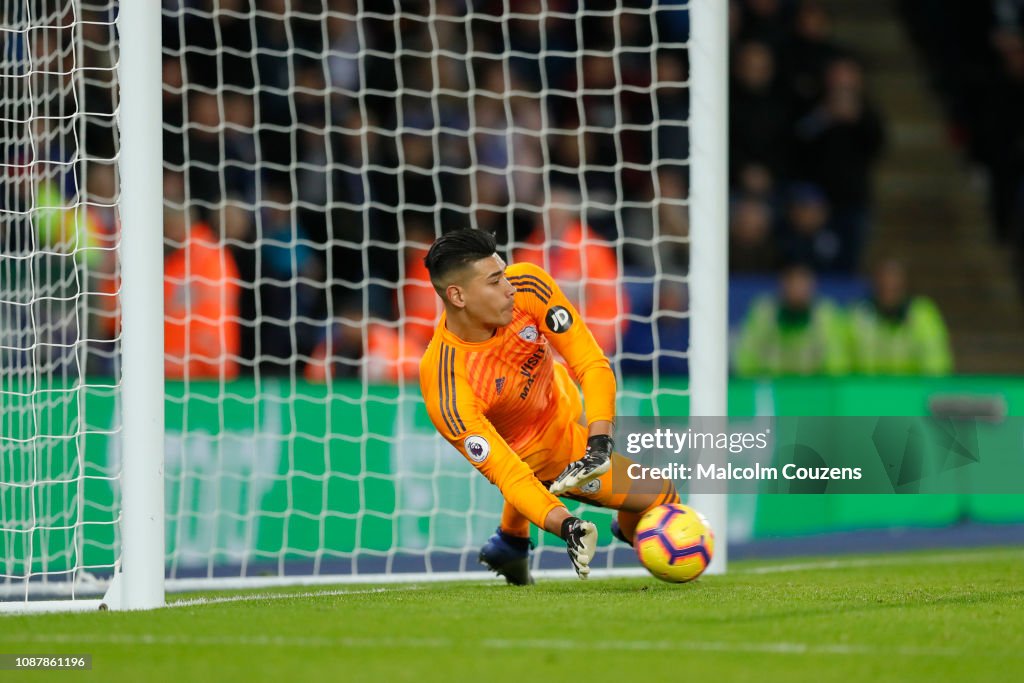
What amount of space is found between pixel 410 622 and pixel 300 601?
103cm

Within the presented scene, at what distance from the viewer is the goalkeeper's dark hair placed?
20.2 ft

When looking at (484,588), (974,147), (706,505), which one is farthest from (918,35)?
(484,588)

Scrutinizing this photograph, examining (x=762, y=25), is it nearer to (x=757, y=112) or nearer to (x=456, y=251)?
(x=757, y=112)

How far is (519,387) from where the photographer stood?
6.47 metres

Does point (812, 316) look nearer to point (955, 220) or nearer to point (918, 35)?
point (955, 220)

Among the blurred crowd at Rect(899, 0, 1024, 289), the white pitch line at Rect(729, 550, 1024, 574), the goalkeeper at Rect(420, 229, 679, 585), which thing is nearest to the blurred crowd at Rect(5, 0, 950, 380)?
the white pitch line at Rect(729, 550, 1024, 574)

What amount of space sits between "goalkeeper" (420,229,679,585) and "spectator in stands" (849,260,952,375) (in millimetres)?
5757

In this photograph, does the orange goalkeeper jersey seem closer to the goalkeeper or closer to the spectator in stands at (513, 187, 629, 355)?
the goalkeeper

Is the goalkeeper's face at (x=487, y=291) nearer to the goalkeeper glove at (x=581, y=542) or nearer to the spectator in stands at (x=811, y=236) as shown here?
the goalkeeper glove at (x=581, y=542)

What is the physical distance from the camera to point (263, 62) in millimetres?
11477

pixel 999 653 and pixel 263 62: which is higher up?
pixel 263 62

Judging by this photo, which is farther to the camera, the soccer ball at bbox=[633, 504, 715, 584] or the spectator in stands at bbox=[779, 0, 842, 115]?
the spectator in stands at bbox=[779, 0, 842, 115]

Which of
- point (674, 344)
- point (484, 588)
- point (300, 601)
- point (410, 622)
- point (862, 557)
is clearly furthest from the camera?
point (674, 344)

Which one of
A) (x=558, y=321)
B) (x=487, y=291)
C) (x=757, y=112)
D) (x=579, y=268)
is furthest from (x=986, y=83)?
(x=487, y=291)
